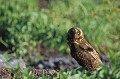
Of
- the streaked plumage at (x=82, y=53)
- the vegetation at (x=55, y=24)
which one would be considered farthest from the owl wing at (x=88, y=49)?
the vegetation at (x=55, y=24)

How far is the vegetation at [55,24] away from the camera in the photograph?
1077 centimetres

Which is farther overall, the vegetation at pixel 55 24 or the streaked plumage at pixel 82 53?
the vegetation at pixel 55 24

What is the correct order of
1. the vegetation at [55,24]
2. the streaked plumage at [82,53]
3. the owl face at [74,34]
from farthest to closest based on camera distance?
the vegetation at [55,24], the owl face at [74,34], the streaked plumage at [82,53]

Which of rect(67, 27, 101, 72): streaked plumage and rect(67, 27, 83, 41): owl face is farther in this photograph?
rect(67, 27, 83, 41): owl face

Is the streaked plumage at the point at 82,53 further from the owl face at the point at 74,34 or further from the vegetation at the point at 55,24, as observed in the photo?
the vegetation at the point at 55,24

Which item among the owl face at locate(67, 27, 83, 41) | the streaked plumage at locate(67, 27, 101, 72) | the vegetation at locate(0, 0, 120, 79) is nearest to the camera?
the streaked plumage at locate(67, 27, 101, 72)

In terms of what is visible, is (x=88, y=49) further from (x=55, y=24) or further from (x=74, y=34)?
(x=55, y=24)

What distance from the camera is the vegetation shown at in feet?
35.3

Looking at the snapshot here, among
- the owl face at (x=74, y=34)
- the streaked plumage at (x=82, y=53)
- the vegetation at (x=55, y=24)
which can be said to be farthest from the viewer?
the vegetation at (x=55, y=24)

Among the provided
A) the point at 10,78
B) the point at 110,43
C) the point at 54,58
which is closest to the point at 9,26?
the point at 54,58

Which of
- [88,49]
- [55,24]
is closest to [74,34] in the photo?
[88,49]

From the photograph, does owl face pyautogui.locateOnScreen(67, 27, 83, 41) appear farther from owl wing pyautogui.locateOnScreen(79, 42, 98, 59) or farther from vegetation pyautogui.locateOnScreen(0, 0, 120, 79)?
vegetation pyautogui.locateOnScreen(0, 0, 120, 79)

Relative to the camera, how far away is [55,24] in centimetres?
1123

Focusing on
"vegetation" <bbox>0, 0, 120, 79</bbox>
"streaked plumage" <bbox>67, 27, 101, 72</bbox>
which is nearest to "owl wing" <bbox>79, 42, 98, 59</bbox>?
"streaked plumage" <bbox>67, 27, 101, 72</bbox>
